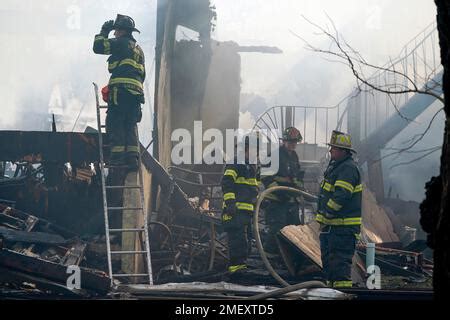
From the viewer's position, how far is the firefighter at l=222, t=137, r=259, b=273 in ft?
27.1

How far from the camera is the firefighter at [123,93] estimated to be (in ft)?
29.1

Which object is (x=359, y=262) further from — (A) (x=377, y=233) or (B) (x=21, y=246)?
(B) (x=21, y=246)

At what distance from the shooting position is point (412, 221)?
15.6m

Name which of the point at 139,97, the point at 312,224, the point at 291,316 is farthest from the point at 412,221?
the point at 291,316

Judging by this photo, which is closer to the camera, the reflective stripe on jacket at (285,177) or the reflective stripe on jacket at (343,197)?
the reflective stripe on jacket at (343,197)

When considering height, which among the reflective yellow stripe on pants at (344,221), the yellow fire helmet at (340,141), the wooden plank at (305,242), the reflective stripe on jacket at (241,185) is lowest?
the wooden plank at (305,242)

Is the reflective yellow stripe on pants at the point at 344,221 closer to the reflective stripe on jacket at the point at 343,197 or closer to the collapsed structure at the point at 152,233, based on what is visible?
the reflective stripe on jacket at the point at 343,197

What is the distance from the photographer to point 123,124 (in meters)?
8.99

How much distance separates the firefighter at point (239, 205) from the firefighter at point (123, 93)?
1640 millimetres

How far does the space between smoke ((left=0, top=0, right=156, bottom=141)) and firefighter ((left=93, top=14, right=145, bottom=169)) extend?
16.7 metres

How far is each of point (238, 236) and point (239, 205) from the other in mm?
446

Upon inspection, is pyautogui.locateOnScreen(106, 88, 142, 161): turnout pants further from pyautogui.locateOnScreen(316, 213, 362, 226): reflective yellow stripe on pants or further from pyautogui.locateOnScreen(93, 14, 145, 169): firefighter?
pyautogui.locateOnScreen(316, 213, 362, 226): reflective yellow stripe on pants

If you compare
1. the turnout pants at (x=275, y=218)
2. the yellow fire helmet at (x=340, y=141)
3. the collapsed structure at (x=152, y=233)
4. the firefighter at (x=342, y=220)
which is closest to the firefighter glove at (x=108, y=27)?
the collapsed structure at (x=152, y=233)

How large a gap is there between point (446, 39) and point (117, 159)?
281 inches
